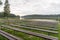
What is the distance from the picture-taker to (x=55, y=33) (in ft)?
20.9

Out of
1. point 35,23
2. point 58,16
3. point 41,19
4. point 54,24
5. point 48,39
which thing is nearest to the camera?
point 48,39

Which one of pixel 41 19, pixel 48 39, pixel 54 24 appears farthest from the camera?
pixel 41 19

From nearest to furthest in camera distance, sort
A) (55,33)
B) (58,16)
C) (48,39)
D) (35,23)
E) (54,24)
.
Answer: (48,39) → (55,33) → (54,24) → (58,16) → (35,23)

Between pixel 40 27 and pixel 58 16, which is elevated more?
pixel 58 16

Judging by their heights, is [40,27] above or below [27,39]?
above

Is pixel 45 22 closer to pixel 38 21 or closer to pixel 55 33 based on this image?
pixel 38 21

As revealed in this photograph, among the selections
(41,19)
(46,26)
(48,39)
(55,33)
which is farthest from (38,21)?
(48,39)

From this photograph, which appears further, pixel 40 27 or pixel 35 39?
pixel 40 27

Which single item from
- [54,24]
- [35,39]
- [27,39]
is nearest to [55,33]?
[54,24]

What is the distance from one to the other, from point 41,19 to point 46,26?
623 millimetres

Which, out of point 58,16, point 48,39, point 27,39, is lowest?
point 27,39

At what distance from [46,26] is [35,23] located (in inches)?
48.3

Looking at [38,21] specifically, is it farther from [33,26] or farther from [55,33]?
[55,33]

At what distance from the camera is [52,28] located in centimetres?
706
